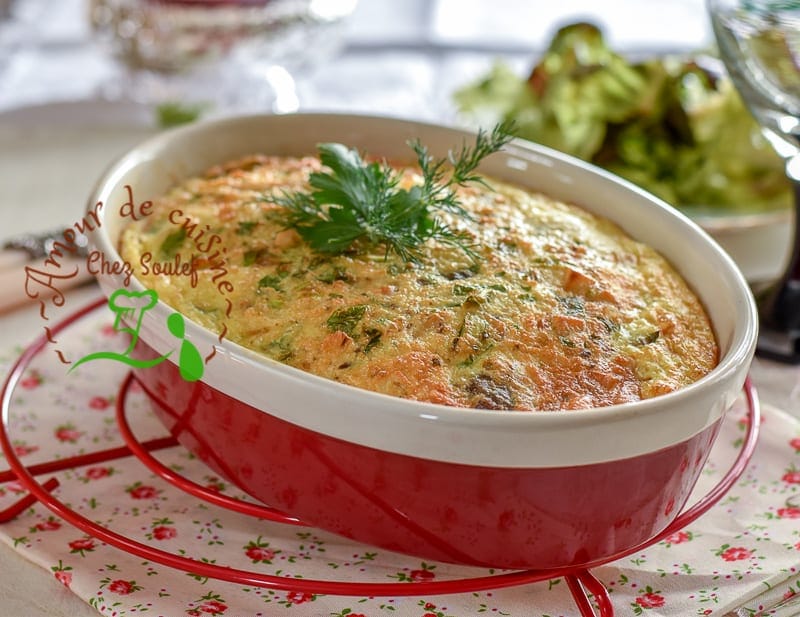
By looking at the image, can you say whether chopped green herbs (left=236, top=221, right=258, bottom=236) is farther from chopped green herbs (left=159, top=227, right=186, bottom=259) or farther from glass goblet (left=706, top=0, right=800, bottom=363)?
glass goblet (left=706, top=0, right=800, bottom=363)

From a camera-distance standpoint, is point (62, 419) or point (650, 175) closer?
point (62, 419)

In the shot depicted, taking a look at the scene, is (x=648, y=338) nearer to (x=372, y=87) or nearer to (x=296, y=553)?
(x=296, y=553)

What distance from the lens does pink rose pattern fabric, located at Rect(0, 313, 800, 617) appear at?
145 cm

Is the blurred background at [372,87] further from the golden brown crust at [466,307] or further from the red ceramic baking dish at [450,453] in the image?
the red ceramic baking dish at [450,453]

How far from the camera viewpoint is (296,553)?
61.7 inches

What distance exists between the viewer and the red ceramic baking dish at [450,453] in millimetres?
1273

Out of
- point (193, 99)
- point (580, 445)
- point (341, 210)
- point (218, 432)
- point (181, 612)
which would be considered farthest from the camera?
point (193, 99)

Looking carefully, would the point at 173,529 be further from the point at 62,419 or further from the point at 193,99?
the point at 193,99

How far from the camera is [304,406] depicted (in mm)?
1327

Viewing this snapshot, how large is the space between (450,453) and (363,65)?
2.67 meters

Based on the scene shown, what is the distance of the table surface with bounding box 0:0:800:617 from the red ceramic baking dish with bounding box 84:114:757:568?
29.1 inches

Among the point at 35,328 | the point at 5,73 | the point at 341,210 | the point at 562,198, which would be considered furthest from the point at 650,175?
the point at 5,73

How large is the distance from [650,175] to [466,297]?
1395 mm

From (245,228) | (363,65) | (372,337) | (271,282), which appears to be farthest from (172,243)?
(363,65)
